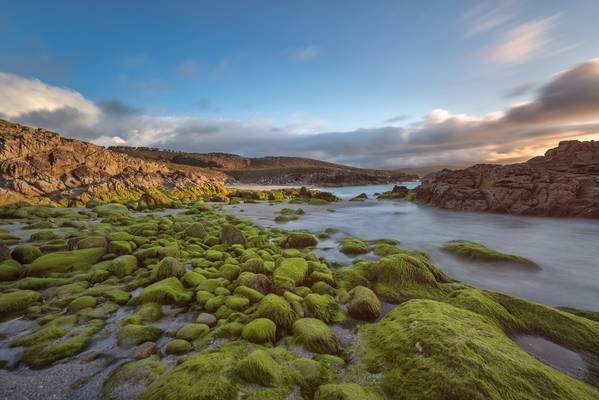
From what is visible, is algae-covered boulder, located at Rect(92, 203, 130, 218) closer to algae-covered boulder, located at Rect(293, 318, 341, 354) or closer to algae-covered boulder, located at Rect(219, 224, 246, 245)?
algae-covered boulder, located at Rect(219, 224, 246, 245)

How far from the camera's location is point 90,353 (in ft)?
14.0

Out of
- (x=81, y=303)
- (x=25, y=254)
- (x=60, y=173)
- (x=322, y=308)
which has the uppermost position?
(x=60, y=173)

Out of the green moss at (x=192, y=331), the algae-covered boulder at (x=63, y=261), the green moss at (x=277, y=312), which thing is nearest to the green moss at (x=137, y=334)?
the green moss at (x=192, y=331)

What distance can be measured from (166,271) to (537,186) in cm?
3326

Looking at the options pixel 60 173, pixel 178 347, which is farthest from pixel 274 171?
pixel 178 347

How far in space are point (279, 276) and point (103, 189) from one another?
1252 inches

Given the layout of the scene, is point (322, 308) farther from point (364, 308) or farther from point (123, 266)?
point (123, 266)

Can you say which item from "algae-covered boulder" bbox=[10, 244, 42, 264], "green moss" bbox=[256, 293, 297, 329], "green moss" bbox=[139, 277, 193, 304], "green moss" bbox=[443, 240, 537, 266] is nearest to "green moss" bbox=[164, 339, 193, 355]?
"green moss" bbox=[256, 293, 297, 329]

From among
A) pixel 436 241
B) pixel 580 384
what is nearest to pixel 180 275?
pixel 580 384

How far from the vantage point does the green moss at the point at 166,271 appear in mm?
7156

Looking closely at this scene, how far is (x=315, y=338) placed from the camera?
4.36 meters

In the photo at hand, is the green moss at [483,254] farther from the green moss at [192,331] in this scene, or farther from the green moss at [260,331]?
the green moss at [192,331]

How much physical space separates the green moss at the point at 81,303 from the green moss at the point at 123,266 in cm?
172

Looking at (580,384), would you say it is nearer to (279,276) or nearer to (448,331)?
(448,331)
